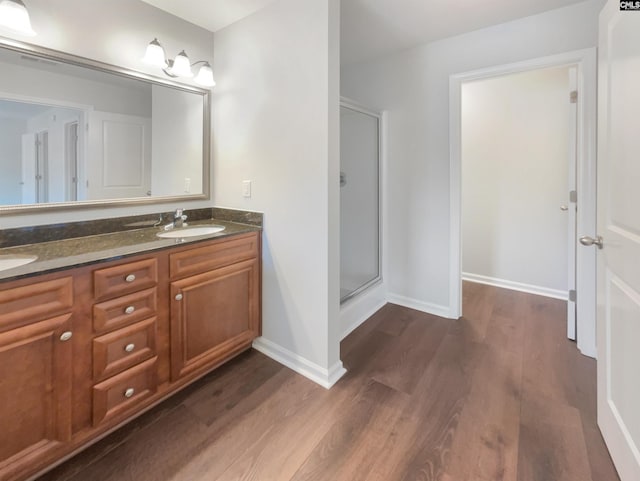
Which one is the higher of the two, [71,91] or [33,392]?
[71,91]

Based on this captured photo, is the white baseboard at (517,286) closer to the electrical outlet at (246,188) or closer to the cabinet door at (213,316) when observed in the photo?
the cabinet door at (213,316)

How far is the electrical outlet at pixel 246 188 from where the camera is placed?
2.11 metres

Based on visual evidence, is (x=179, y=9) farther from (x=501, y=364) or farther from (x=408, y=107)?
(x=501, y=364)

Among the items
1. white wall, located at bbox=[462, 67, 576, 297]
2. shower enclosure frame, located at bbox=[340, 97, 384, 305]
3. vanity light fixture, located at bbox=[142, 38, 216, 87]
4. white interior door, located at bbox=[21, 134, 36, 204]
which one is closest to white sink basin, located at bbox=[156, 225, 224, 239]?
white interior door, located at bbox=[21, 134, 36, 204]

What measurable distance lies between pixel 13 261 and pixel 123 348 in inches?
23.3

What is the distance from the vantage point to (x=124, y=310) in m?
1.39

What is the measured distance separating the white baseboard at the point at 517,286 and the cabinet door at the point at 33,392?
11.8 feet

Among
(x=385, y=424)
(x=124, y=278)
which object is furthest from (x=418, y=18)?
(x=385, y=424)

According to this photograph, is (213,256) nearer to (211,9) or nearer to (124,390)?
(124,390)

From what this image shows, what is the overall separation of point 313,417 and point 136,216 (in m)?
1.57

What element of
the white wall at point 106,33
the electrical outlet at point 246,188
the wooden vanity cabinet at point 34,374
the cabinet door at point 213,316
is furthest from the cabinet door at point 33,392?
the electrical outlet at point 246,188

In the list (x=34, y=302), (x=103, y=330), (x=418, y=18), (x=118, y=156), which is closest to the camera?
(x=34, y=302)

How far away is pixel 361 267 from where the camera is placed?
289 cm

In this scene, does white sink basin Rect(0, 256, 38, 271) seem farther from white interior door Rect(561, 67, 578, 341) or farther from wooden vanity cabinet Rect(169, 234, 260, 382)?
white interior door Rect(561, 67, 578, 341)
